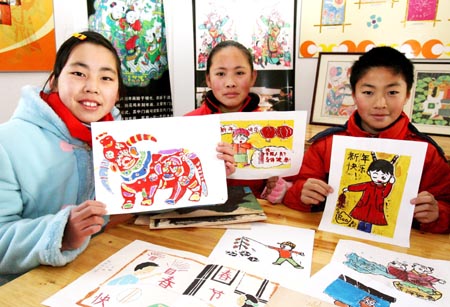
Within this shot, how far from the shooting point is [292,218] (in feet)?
3.63

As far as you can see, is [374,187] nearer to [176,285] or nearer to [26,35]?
[176,285]

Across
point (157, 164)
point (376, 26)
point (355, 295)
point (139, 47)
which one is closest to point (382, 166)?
point (355, 295)

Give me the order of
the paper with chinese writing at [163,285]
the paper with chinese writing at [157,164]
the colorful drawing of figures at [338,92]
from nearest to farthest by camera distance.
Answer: the paper with chinese writing at [163,285]
the paper with chinese writing at [157,164]
the colorful drawing of figures at [338,92]

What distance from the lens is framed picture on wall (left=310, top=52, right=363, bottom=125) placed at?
2.22 meters

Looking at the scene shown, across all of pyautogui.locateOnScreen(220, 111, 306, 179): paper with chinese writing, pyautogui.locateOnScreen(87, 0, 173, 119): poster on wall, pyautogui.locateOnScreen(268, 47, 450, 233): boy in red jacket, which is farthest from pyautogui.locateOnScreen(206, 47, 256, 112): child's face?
pyautogui.locateOnScreen(87, 0, 173, 119): poster on wall

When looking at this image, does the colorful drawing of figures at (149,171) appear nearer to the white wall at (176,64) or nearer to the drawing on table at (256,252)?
the drawing on table at (256,252)

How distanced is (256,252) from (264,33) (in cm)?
190

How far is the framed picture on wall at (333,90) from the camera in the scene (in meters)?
2.22

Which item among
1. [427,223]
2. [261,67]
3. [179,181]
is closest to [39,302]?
[179,181]

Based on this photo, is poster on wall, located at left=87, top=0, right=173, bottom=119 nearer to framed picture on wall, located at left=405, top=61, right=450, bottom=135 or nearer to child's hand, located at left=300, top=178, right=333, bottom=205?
child's hand, located at left=300, top=178, right=333, bottom=205

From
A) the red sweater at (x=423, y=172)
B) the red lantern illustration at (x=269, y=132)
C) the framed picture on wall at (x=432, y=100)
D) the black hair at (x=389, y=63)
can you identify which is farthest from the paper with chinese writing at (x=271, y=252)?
the framed picture on wall at (x=432, y=100)

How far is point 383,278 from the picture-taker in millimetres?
773

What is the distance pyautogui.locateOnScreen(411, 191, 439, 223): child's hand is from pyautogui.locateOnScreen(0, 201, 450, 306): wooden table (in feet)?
0.17

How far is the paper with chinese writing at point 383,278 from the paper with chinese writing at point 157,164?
1.17 ft
